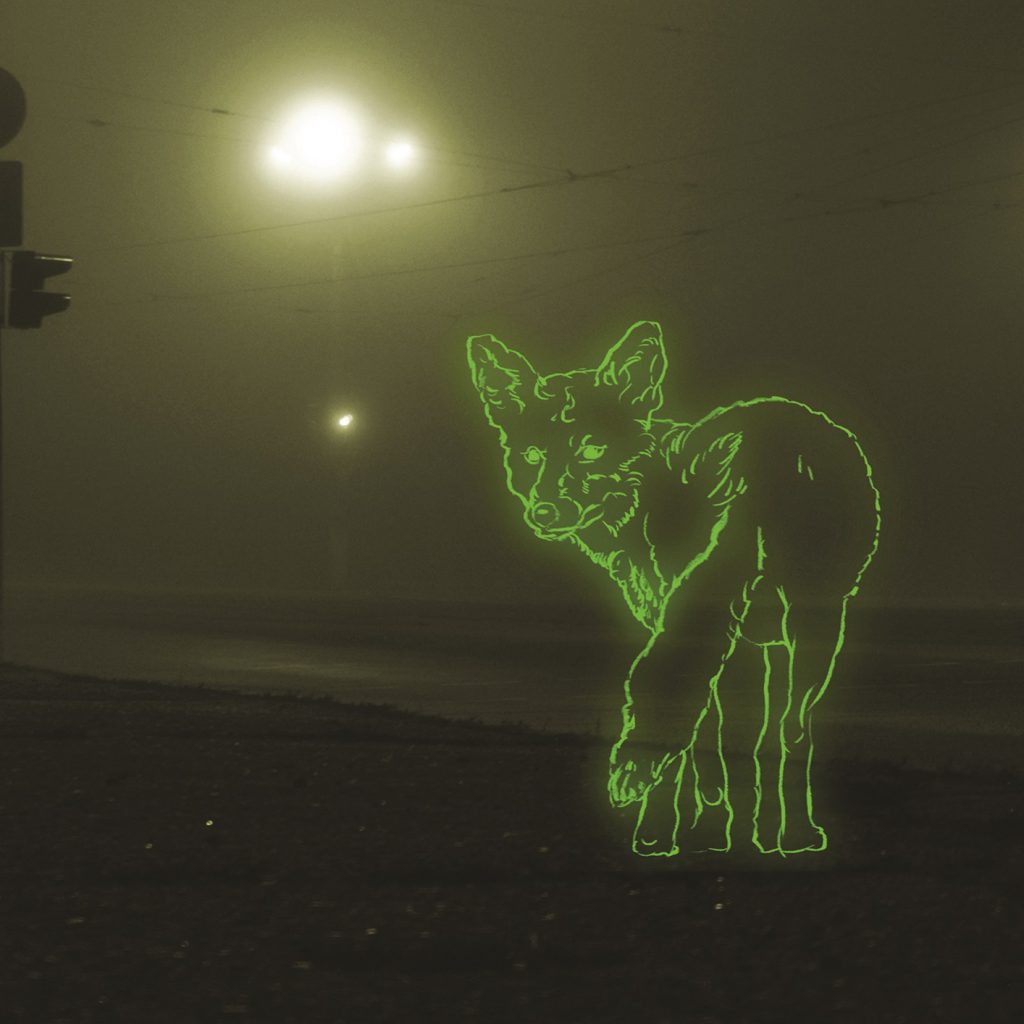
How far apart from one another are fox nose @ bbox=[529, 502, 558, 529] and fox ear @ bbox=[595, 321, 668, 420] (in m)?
0.53

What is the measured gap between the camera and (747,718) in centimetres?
1714

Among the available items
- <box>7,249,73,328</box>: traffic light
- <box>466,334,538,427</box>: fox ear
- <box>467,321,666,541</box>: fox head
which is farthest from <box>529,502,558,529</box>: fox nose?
<box>7,249,73,328</box>: traffic light

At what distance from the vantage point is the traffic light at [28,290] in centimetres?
1494

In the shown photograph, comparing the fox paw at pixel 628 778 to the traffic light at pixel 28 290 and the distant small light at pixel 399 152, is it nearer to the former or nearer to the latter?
the traffic light at pixel 28 290

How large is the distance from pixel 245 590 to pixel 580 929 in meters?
55.1

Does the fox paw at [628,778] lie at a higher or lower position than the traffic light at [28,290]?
lower

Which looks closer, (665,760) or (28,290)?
(665,760)

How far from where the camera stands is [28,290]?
49.2 feet

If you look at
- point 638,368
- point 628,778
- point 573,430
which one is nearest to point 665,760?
point 628,778

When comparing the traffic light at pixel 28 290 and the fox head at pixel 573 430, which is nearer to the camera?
the fox head at pixel 573 430

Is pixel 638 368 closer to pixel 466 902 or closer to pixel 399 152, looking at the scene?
pixel 466 902

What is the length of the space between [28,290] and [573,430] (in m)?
8.07

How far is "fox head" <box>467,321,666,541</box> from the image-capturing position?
25.7 feet

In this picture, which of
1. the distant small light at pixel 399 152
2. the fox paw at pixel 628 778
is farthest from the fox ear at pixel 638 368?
the distant small light at pixel 399 152
